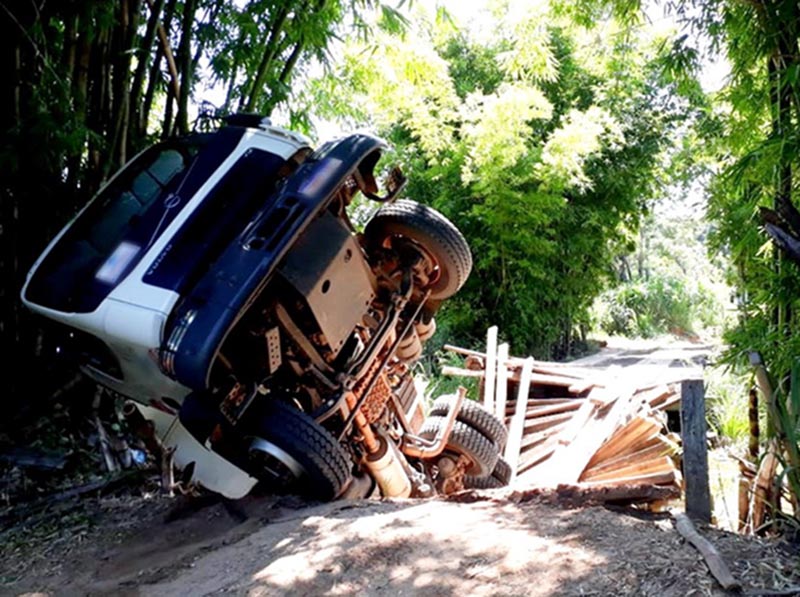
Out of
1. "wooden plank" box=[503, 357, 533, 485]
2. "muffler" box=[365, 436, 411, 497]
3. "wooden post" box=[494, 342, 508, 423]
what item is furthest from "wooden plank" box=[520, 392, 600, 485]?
"muffler" box=[365, 436, 411, 497]

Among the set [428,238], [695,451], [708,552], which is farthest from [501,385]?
[708,552]

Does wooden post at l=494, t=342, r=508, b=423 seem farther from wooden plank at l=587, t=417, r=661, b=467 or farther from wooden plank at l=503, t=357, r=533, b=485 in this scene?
wooden plank at l=587, t=417, r=661, b=467

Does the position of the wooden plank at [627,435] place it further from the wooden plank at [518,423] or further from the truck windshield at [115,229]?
the truck windshield at [115,229]

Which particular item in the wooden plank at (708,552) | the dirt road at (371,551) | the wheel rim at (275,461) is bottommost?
the dirt road at (371,551)

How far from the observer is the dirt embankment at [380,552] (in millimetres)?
2092

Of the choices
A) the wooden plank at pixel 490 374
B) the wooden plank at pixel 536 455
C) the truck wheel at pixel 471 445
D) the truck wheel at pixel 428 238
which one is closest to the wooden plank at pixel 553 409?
the wooden plank at pixel 490 374

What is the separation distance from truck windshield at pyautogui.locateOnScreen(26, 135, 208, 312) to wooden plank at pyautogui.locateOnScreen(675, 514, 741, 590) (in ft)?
8.58

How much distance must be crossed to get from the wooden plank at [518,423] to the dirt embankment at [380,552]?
100 inches

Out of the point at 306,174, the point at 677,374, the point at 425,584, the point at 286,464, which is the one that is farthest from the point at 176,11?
the point at 677,374

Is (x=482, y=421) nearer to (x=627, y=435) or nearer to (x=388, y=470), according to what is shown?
(x=388, y=470)

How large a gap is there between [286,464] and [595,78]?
10.9 meters

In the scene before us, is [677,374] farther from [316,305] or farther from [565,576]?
[565,576]

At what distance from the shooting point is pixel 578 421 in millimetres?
6219

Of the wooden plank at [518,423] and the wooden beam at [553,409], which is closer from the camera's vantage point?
the wooden plank at [518,423]
